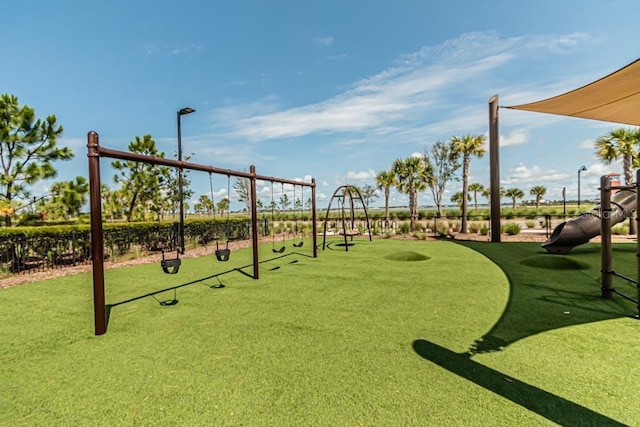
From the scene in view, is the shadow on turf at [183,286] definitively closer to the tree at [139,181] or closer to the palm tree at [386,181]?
the tree at [139,181]

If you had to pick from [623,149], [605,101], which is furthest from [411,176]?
[605,101]

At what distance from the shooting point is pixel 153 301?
5000 mm

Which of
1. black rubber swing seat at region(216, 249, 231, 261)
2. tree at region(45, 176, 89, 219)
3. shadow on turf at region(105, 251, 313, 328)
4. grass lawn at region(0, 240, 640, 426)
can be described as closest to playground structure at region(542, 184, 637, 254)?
grass lawn at region(0, 240, 640, 426)

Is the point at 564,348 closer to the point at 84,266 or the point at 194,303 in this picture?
the point at 194,303

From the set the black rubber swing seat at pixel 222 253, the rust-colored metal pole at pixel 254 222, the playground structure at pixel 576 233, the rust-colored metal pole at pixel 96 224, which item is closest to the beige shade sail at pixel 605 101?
the playground structure at pixel 576 233

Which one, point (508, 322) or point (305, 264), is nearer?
point (508, 322)

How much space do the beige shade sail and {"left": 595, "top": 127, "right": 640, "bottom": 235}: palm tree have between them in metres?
9.53

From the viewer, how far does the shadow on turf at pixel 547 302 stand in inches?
136

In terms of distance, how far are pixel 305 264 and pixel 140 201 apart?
11.0 m

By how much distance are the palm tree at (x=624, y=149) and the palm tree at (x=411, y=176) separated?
37.0 ft

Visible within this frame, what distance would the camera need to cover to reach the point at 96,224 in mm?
3721

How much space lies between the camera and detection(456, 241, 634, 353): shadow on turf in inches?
136

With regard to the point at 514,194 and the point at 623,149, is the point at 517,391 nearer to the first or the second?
the point at 623,149

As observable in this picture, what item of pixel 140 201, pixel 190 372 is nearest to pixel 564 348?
pixel 190 372
